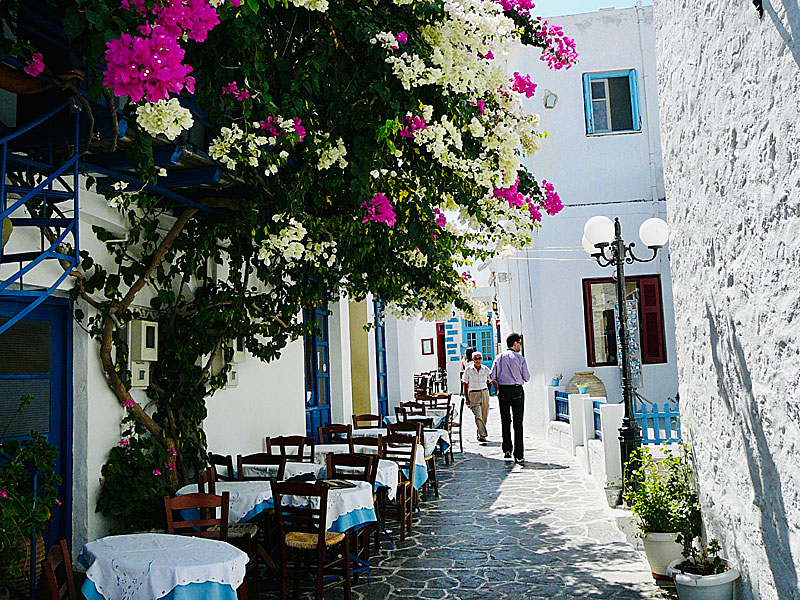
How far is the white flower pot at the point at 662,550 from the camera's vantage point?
5.73 metres

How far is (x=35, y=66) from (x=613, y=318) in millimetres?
12421

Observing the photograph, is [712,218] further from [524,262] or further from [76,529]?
[524,262]

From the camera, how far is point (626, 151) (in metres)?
14.5

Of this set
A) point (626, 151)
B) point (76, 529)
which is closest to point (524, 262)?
point (626, 151)

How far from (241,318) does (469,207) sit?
279 cm

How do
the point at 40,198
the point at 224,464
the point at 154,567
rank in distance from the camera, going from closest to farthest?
the point at 154,567
the point at 40,198
the point at 224,464

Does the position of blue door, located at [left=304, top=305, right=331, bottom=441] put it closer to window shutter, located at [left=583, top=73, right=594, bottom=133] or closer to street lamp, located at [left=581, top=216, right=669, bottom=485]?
street lamp, located at [left=581, top=216, right=669, bottom=485]

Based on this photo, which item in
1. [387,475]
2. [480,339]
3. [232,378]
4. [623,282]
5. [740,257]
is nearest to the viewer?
[740,257]

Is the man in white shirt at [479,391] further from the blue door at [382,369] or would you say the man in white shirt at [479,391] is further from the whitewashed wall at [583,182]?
the blue door at [382,369]

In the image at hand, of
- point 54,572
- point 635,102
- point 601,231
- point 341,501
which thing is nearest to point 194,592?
point 54,572

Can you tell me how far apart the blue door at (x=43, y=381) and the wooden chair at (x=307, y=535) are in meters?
1.68

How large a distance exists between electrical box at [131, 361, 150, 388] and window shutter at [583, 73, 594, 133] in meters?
10.8

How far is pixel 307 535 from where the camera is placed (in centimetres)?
616

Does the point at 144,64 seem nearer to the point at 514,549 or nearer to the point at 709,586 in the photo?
the point at 709,586
